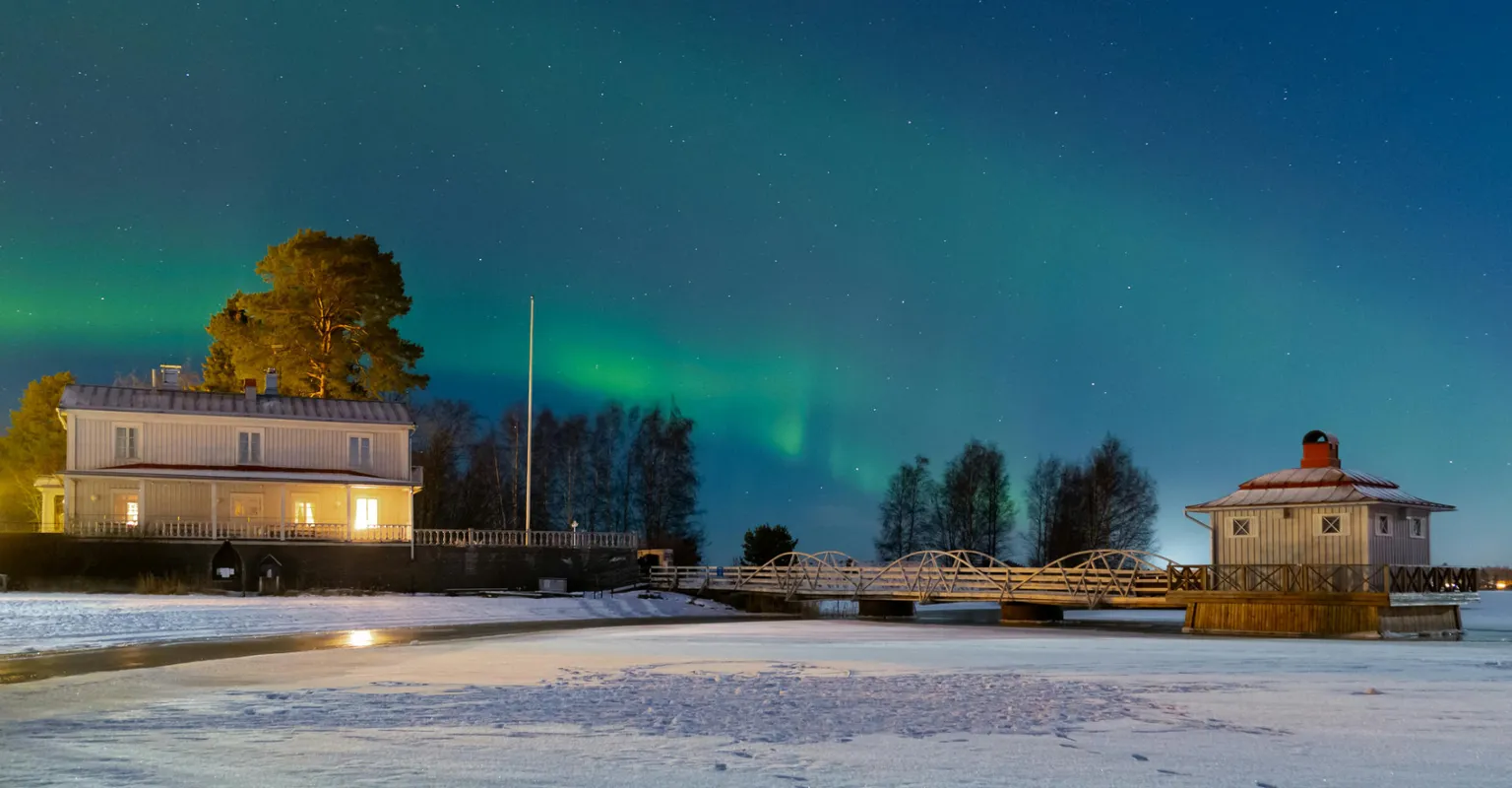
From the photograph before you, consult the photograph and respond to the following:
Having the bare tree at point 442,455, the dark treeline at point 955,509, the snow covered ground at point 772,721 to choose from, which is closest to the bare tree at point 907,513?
the dark treeline at point 955,509

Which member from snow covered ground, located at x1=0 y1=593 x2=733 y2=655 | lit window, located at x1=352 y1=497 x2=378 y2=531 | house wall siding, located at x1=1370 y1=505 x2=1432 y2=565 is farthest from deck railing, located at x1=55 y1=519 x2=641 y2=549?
house wall siding, located at x1=1370 y1=505 x2=1432 y2=565

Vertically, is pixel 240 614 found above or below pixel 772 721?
below

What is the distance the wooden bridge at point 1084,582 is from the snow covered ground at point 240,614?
348 cm

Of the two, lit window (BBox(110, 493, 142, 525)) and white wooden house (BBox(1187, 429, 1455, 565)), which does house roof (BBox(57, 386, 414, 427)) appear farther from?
white wooden house (BBox(1187, 429, 1455, 565))

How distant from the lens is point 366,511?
56562 millimetres

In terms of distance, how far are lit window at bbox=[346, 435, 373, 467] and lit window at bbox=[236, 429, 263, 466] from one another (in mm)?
3529

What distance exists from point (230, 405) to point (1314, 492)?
41.3 metres

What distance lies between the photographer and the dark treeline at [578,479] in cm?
7900

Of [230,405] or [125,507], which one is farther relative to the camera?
[230,405]

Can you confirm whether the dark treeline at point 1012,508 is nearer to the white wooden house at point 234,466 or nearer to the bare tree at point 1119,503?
the bare tree at point 1119,503

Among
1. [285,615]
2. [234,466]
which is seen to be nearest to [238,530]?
[234,466]

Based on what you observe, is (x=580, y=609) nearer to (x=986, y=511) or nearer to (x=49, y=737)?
(x=49, y=737)

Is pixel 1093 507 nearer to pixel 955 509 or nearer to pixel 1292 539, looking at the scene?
pixel 955 509

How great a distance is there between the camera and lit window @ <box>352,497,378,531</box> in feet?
Result: 185
